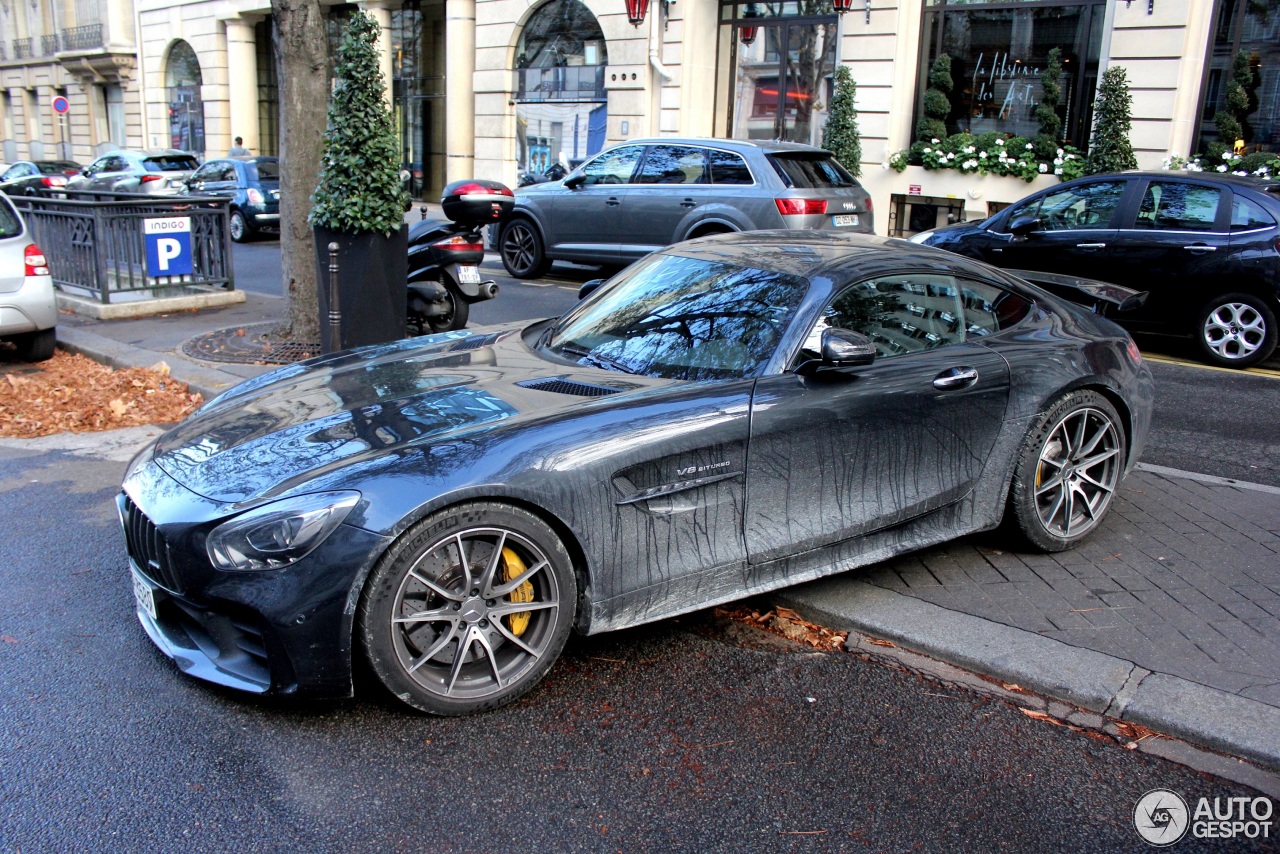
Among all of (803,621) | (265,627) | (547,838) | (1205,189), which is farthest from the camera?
(1205,189)

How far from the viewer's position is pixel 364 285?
793 cm

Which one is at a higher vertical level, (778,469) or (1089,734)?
(778,469)

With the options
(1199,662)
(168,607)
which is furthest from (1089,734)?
(168,607)

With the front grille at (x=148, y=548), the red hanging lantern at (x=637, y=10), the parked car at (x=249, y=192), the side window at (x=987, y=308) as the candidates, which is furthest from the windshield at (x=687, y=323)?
the red hanging lantern at (x=637, y=10)

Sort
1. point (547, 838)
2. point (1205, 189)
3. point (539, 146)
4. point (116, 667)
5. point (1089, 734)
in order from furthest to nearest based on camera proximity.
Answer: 1. point (539, 146)
2. point (1205, 189)
3. point (116, 667)
4. point (1089, 734)
5. point (547, 838)

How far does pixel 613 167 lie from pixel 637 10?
9.63 metres

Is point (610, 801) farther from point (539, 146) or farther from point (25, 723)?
point (539, 146)

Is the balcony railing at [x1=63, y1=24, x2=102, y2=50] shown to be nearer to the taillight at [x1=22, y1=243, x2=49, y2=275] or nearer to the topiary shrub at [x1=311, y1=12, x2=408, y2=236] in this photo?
the taillight at [x1=22, y1=243, x2=49, y2=275]

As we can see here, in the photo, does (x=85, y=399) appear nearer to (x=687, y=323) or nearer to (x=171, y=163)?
(x=687, y=323)

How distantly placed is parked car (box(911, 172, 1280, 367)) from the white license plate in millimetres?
8713

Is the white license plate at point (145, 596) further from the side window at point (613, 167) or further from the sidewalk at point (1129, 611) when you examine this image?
the side window at point (613, 167)

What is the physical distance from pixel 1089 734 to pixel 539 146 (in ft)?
76.7

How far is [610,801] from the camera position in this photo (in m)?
2.99

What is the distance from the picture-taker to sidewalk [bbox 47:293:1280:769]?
3.54m
